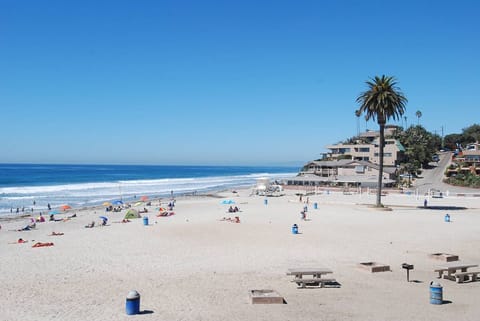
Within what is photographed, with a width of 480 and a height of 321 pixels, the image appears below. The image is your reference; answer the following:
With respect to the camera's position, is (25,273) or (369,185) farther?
(369,185)

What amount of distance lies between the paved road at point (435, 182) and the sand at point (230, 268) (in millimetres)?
26927

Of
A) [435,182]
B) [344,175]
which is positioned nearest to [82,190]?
[344,175]

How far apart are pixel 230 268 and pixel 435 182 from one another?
60.6 m

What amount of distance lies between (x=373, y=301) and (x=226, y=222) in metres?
18.9

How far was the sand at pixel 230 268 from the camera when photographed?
11117 millimetres

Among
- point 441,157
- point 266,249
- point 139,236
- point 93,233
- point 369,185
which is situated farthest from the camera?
point 441,157

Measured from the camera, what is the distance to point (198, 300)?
12078 mm

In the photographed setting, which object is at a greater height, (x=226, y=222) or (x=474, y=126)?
(x=474, y=126)

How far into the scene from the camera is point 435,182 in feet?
222

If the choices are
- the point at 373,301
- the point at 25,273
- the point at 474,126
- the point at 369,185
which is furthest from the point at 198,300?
the point at 474,126

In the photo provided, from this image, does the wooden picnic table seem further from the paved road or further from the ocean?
the paved road

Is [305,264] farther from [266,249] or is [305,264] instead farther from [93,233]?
[93,233]

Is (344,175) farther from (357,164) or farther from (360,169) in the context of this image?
(357,164)

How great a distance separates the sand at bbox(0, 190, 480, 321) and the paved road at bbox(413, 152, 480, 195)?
26927 millimetres
